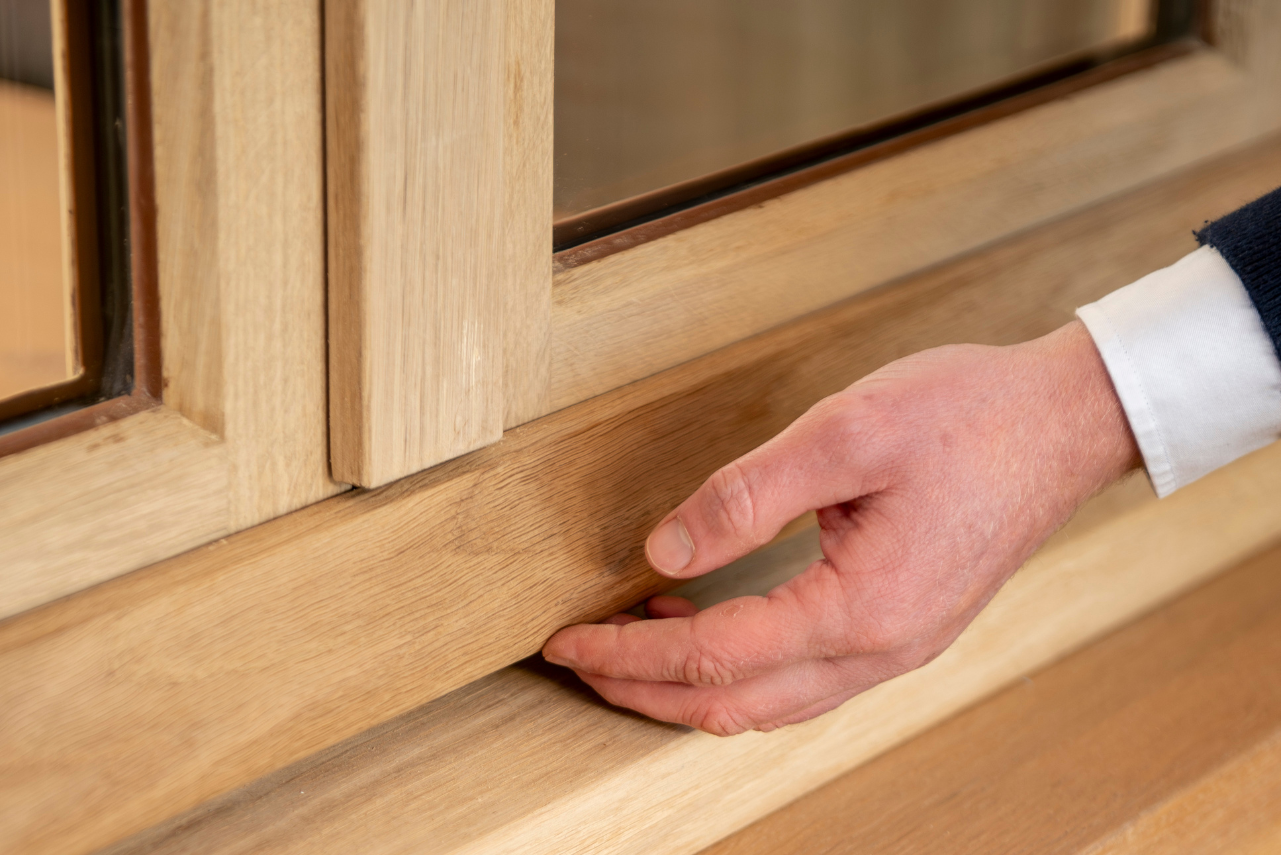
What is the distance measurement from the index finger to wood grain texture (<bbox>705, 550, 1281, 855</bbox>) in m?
0.08

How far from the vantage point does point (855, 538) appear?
44 cm

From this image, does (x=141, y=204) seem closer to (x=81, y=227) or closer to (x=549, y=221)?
(x=81, y=227)

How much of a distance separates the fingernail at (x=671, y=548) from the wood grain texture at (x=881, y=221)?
2.6 inches

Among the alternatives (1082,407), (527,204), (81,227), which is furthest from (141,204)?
(1082,407)

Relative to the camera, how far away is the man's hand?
424mm

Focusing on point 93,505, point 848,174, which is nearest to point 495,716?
point 93,505

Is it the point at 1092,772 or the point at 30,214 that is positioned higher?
the point at 30,214

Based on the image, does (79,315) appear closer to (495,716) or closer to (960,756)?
(495,716)

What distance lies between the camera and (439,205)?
37 centimetres

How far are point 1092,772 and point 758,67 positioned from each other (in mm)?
339

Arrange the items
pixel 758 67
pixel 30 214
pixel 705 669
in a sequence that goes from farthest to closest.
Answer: pixel 758 67 → pixel 705 669 → pixel 30 214

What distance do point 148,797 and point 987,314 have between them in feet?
1.39

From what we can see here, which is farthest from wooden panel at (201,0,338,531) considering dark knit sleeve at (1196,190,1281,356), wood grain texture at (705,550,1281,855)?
dark knit sleeve at (1196,190,1281,356)

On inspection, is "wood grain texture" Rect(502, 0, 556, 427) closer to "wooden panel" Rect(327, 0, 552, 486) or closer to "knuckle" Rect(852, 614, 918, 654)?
"wooden panel" Rect(327, 0, 552, 486)
